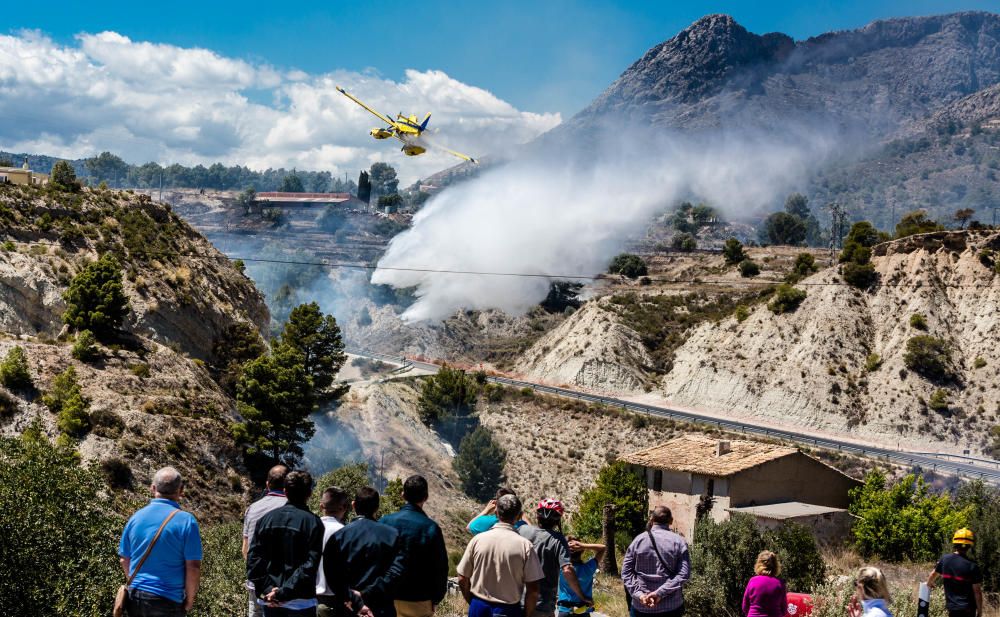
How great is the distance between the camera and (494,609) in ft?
33.5

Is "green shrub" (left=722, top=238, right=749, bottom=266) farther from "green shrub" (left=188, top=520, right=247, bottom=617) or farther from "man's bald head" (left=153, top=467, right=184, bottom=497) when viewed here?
"man's bald head" (left=153, top=467, right=184, bottom=497)

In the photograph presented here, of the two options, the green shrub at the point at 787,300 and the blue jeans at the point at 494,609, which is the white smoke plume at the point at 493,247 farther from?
the blue jeans at the point at 494,609

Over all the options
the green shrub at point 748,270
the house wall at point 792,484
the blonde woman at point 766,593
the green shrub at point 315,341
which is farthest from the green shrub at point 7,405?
the green shrub at point 748,270

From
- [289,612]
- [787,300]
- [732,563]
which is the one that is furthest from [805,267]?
[289,612]

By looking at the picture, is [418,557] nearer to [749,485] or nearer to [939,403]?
[749,485]

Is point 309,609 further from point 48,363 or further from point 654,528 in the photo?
point 48,363

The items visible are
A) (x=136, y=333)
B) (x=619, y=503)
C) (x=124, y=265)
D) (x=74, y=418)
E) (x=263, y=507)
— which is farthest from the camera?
(x=124, y=265)

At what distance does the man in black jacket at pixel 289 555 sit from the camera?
9758 mm

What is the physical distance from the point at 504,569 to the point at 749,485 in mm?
35649

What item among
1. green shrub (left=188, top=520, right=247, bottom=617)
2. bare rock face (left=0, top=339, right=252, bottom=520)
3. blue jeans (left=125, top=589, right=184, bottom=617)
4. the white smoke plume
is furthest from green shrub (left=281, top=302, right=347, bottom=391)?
blue jeans (left=125, top=589, right=184, bottom=617)

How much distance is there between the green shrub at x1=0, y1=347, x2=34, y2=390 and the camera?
1594 inches

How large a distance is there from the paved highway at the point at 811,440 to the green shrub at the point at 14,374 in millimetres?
40597

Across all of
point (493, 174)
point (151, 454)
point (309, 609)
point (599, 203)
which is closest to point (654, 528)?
point (309, 609)

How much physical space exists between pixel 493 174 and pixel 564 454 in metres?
73.6
